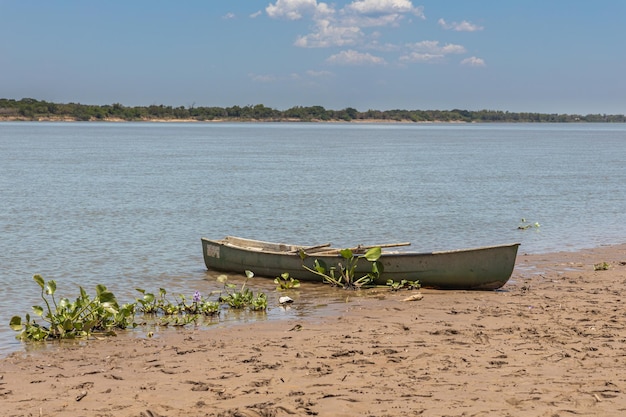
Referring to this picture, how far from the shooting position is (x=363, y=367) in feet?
26.3

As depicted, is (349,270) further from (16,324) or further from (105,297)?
(16,324)

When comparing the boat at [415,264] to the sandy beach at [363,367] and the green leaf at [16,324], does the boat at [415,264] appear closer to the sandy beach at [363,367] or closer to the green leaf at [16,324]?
the sandy beach at [363,367]

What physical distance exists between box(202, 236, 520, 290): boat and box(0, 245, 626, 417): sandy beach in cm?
91

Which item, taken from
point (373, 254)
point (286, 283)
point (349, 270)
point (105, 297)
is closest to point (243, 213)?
point (286, 283)

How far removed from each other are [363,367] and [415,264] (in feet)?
16.4

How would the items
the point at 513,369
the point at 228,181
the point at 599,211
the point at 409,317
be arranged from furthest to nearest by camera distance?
the point at 228,181 < the point at 599,211 < the point at 409,317 < the point at 513,369

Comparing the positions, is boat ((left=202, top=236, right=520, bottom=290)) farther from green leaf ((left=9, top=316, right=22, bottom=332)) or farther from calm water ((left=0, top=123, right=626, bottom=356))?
green leaf ((left=9, top=316, right=22, bottom=332))

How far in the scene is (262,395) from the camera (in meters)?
7.14

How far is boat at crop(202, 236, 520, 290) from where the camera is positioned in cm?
1238

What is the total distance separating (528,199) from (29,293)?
20.3 m

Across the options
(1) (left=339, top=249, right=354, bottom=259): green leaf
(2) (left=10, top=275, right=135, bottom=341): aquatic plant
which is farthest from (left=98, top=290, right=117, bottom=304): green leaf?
(1) (left=339, top=249, right=354, bottom=259): green leaf

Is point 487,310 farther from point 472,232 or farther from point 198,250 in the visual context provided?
point 472,232

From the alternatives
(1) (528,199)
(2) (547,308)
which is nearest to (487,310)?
(2) (547,308)

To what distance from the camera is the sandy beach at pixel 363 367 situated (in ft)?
22.2
